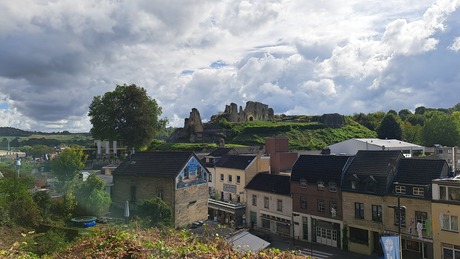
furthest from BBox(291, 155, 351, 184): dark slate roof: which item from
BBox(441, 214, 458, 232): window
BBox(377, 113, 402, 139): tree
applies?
BBox(377, 113, 402, 139): tree

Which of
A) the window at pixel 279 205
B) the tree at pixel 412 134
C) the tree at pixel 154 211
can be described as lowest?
the window at pixel 279 205

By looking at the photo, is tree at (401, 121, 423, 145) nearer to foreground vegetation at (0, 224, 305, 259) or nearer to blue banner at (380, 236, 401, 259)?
blue banner at (380, 236, 401, 259)

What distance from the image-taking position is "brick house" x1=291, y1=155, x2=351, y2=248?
3127 cm

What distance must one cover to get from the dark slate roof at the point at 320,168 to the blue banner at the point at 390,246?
15.2 meters

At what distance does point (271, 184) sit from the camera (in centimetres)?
3731

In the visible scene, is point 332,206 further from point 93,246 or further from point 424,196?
point 93,246


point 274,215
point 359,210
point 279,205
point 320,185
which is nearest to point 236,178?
point 274,215

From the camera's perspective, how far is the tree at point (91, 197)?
2745 centimetres

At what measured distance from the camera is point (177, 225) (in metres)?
31.5

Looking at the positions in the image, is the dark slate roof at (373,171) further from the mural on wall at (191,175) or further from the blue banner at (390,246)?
the mural on wall at (191,175)

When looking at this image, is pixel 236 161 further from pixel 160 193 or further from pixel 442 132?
pixel 442 132

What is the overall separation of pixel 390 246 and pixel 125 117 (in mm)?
49166

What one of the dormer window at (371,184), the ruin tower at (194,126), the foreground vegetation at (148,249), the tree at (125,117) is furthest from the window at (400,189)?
the ruin tower at (194,126)

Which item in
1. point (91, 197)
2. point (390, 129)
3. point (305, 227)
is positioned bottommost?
point (305, 227)
